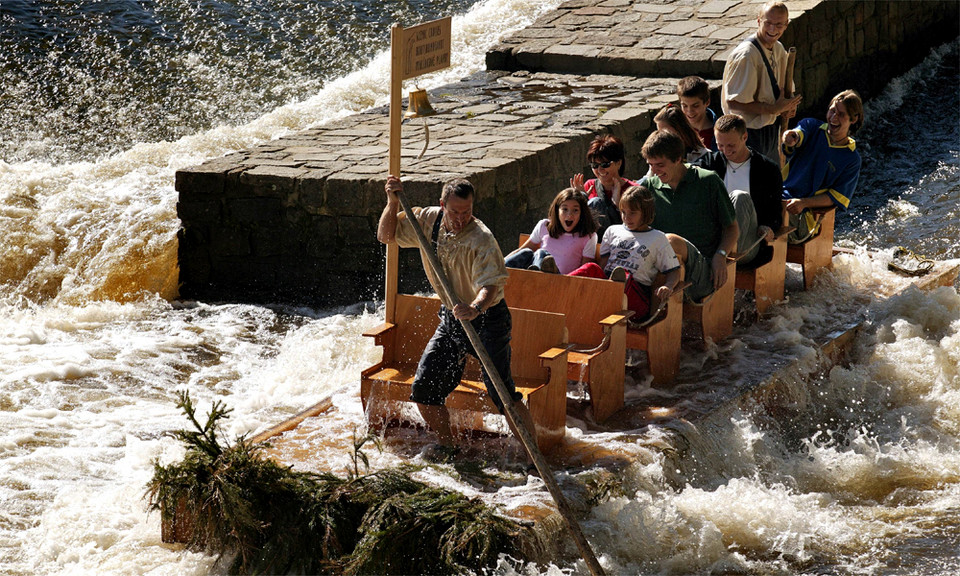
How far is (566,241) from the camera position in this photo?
642 centimetres

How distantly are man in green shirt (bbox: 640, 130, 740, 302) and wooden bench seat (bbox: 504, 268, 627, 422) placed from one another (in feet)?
2.15

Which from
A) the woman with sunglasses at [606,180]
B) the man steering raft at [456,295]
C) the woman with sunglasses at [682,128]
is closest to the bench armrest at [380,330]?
the man steering raft at [456,295]

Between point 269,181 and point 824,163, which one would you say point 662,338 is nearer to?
point 824,163

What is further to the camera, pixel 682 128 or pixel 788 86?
pixel 788 86

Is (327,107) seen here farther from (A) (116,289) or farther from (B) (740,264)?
(B) (740,264)

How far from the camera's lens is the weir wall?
8.81 m

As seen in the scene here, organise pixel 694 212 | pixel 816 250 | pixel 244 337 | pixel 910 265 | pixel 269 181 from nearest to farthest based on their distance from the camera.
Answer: pixel 694 212, pixel 816 250, pixel 244 337, pixel 910 265, pixel 269 181

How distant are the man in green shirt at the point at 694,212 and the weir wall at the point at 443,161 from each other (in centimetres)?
209

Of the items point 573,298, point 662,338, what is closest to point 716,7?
point 662,338

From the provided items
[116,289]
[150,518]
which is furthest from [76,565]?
[116,289]

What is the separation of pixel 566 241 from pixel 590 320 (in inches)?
19.7

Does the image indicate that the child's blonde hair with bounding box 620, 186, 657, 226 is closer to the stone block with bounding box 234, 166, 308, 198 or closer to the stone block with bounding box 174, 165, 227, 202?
the stone block with bounding box 234, 166, 308, 198

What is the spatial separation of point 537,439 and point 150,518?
69.7 inches

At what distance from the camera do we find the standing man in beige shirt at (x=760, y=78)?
770 cm
